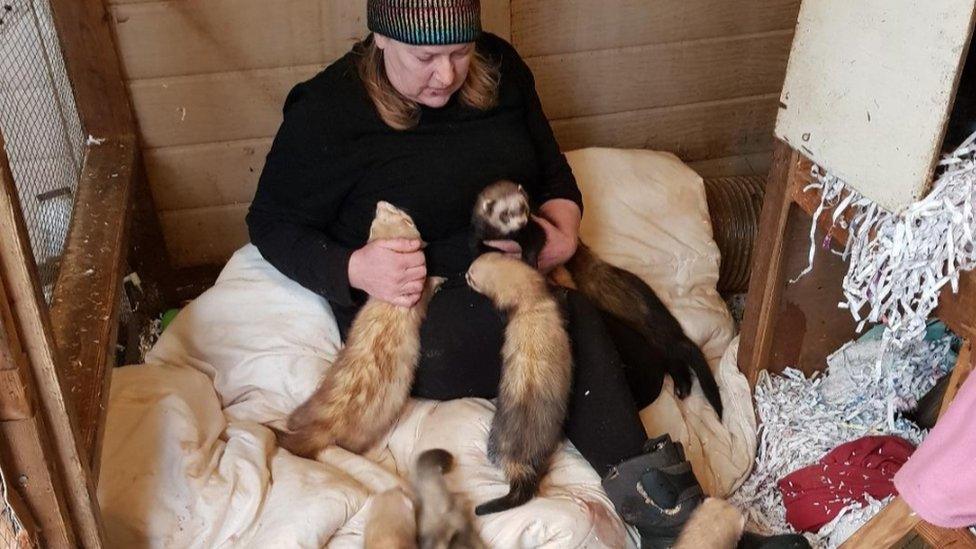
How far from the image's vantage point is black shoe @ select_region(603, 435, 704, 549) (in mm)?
1568

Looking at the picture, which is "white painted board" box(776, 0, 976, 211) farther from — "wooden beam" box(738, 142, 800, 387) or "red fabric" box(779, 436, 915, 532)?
"red fabric" box(779, 436, 915, 532)

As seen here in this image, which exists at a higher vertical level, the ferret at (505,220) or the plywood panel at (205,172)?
the ferret at (505,220)

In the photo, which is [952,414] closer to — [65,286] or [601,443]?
[601,443]

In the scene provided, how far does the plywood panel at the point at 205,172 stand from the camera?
2.32 meters

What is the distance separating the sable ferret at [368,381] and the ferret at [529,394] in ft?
0.65

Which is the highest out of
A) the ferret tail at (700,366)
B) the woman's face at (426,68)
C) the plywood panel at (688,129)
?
the woman's face at (426,68)

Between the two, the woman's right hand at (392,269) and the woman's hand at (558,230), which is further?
the woman's hand at (558,230)

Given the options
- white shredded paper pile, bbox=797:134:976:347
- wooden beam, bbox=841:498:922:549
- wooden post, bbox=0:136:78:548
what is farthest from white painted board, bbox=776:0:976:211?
wooden post, bbox=0:136:78:548

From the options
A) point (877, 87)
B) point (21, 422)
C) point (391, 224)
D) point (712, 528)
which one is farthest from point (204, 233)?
Result: point (877, 87)

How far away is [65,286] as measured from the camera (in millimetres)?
1711

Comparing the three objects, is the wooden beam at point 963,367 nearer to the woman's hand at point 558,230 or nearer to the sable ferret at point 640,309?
the sable ferret at point 640,309

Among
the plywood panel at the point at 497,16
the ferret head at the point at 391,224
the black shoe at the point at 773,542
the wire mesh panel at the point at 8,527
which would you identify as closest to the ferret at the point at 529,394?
the ferret head at the point at 391,224

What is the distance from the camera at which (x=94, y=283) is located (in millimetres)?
1711

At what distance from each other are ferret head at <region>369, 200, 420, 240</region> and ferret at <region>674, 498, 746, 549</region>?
720 mm
